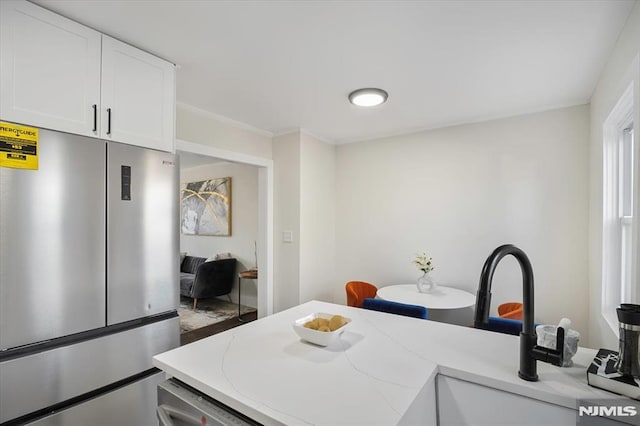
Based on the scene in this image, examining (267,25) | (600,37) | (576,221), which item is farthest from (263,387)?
(576,221)

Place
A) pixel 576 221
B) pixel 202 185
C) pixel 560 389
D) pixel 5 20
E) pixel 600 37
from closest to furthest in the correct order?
pixel 560 389 → pixel 5 20 → pixel 600 37 → pixel 576 221 → pixel 202 185

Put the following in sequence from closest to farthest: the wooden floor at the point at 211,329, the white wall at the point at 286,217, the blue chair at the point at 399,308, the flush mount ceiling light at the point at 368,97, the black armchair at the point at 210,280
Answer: the blue chair at the point at 399,308 → the flush mount ceiling light at the point at 368,97 → the white wall at the point at 286,217 → the wooden floor at the point at 211,329 → the black armchair at the point at 210,280

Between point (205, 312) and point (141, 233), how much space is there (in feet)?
11.1

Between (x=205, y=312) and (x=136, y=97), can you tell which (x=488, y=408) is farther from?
(x=205, y=312)

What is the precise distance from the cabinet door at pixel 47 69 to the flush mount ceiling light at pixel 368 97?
5.58 feet

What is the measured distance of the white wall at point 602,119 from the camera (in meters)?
1.46

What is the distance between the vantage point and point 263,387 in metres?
0.94

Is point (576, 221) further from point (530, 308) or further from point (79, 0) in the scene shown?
point (79, 0)

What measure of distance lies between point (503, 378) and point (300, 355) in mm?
688

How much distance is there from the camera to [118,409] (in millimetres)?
1557

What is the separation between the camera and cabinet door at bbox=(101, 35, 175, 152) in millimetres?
1647

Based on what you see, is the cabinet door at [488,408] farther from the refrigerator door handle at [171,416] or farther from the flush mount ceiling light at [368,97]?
the flush mount ceiling light at [368,97]

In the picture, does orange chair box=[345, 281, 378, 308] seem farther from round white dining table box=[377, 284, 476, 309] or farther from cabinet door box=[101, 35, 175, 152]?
cabinet door box=[101, 35, 175, 152]

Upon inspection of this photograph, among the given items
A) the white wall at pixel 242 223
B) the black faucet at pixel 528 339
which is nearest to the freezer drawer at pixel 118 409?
the black faucet at pixel 528 339
